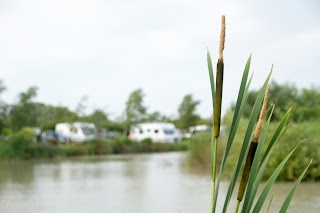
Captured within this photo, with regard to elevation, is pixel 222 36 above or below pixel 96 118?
below

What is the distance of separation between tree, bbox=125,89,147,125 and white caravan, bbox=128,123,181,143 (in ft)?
8.66

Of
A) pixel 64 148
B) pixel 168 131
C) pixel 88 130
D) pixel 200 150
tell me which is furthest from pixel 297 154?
pixel 168 131

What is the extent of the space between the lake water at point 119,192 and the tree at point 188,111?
20646mm

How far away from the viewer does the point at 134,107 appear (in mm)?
28250

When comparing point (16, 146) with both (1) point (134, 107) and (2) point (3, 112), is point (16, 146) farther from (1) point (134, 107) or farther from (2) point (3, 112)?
(1) point (134, 107)

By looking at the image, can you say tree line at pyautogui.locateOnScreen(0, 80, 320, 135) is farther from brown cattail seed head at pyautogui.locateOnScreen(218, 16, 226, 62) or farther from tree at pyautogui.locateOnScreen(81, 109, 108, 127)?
brown cattail seed head at pyautogui.locateOnScreen(218, 16, 226, 62)

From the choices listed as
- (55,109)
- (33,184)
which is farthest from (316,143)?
(55,109)

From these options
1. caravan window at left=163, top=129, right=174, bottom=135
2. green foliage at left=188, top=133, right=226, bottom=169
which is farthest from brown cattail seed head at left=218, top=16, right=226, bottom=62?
caravan window at left=163, top=129, right=174, bottom=135

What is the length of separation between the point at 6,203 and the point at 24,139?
878 cm

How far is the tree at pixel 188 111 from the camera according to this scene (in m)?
30.1

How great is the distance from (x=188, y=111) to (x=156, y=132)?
6476 millimetres

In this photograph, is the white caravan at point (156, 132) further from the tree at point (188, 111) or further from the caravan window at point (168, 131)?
the tree at point (188, 111)

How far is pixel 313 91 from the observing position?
47.8 feet

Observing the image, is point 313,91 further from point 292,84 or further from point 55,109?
point 55,109
